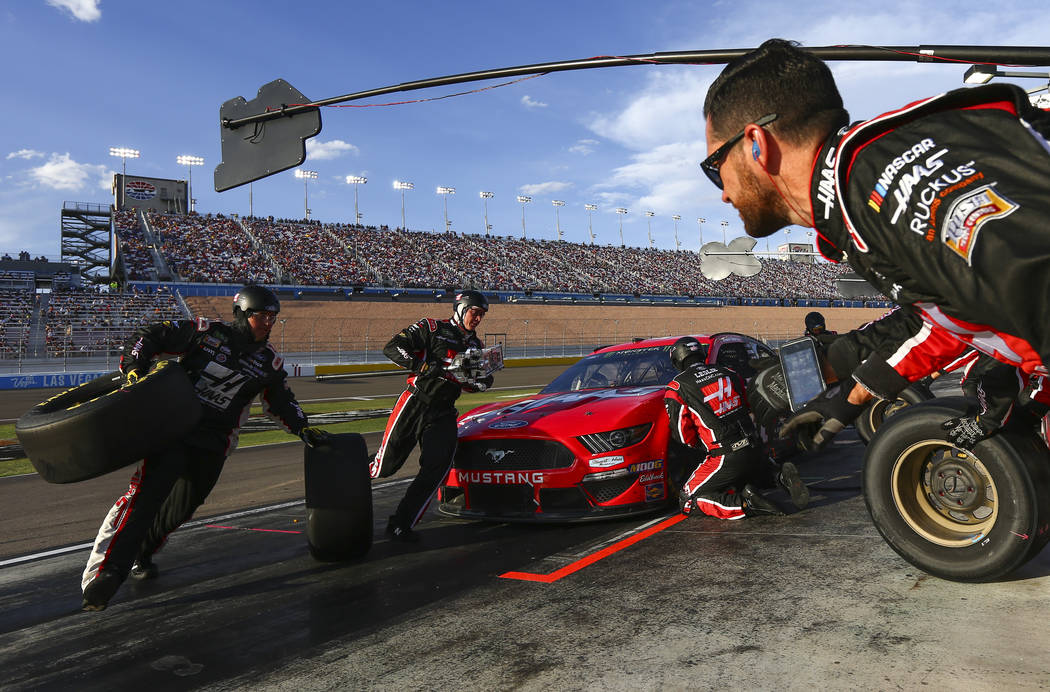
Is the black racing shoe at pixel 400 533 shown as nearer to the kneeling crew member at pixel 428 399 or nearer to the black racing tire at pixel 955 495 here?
the kneeling crew member at pixel 428 399

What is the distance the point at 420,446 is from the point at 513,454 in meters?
0.74

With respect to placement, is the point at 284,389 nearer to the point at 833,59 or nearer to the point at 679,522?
the point at 679,522

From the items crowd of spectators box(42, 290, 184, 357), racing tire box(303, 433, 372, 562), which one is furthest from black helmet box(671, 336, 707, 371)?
crowd of spectators box(42, 290, 184, 357)

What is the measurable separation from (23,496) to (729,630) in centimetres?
744

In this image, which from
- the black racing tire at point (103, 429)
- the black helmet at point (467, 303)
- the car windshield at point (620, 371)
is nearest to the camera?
the black racing tire at point (103, 429)

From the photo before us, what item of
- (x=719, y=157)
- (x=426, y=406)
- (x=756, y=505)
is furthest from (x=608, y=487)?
(x=719, y=157)

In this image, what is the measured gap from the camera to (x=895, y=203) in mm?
1176

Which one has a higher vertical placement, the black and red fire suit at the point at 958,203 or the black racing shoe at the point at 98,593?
the black and red fire suit at the point at 958,203

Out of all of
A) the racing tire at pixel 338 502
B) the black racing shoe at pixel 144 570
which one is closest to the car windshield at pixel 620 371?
the racing tire at pixel 338 502

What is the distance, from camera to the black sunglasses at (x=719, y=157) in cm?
148

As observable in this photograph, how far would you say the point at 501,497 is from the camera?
4.88 metres

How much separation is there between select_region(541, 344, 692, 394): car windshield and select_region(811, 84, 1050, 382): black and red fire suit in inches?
180

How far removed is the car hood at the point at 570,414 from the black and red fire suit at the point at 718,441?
15.4 inches

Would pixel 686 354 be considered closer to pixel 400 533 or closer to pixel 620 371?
pixel 620 371
